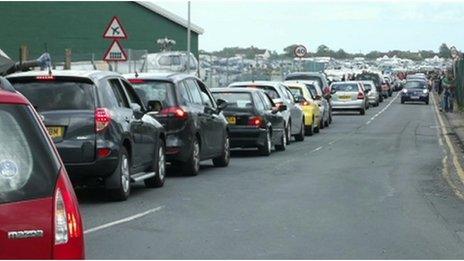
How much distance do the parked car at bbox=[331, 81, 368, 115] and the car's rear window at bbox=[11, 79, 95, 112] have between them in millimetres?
32562

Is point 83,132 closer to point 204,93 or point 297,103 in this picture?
point 204,93

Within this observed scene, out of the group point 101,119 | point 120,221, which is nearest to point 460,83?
point 101,119

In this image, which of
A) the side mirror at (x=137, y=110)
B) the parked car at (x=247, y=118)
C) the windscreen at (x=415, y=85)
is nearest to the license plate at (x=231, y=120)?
the parked car at (x=247, y=118)

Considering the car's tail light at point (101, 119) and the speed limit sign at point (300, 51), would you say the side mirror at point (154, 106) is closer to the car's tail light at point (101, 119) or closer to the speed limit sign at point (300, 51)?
the car's tail light at point (101, 119)

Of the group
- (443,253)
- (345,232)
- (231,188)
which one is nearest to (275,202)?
(231,188)

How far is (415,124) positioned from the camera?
3497cm

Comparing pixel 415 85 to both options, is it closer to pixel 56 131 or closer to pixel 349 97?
pixel 349 97

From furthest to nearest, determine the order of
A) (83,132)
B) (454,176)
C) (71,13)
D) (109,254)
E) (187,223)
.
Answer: (71,13)
(454,176)
(83,132)
(187,223)
(109,254)

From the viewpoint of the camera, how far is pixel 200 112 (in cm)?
1527

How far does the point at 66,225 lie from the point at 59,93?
6917 millimetres

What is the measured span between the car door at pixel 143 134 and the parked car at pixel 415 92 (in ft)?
155

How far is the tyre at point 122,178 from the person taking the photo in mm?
11482

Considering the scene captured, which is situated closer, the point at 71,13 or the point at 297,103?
the point at 297,103

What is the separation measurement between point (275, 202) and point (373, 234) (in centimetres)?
273
